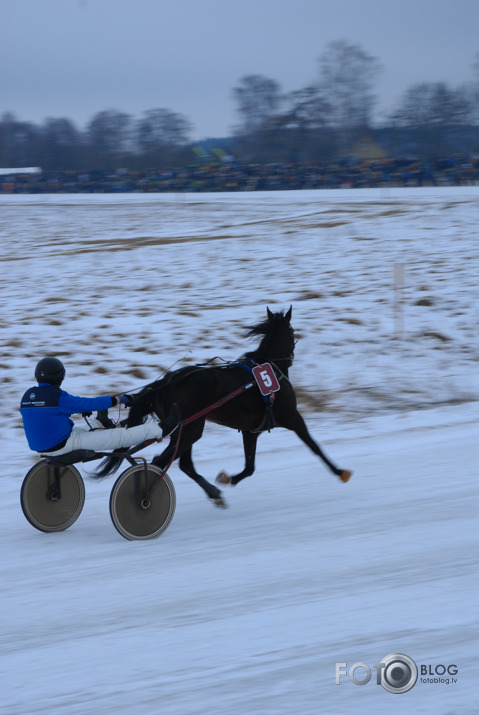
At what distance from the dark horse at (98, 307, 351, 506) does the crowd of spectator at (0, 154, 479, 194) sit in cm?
2618

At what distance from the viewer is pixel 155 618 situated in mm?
3980

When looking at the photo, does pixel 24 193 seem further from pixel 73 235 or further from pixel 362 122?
pixel 362 122

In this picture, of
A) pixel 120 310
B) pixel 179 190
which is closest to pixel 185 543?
pixel 120 310

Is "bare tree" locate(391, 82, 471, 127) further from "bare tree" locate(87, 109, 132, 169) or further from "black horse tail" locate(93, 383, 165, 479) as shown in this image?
"black horse tail" locate(93, 383, 165, 479)

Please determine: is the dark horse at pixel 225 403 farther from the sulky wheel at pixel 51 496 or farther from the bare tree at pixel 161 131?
the bare tree at pixel 161 131

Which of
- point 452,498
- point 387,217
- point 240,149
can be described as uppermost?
point 240,149

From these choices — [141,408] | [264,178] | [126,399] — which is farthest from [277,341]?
[264,178]

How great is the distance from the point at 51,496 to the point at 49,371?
85 cm

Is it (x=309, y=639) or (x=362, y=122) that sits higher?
(x=362, y=122)

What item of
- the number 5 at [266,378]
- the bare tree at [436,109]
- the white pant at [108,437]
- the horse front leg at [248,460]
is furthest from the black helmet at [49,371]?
the bare tree at [436,109]

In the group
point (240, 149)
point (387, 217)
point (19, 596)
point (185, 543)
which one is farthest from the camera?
point (240, 149)

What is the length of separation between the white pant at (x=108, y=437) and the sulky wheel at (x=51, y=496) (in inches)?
7.3

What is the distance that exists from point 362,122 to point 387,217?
101 feet

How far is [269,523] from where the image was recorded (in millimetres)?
5457
